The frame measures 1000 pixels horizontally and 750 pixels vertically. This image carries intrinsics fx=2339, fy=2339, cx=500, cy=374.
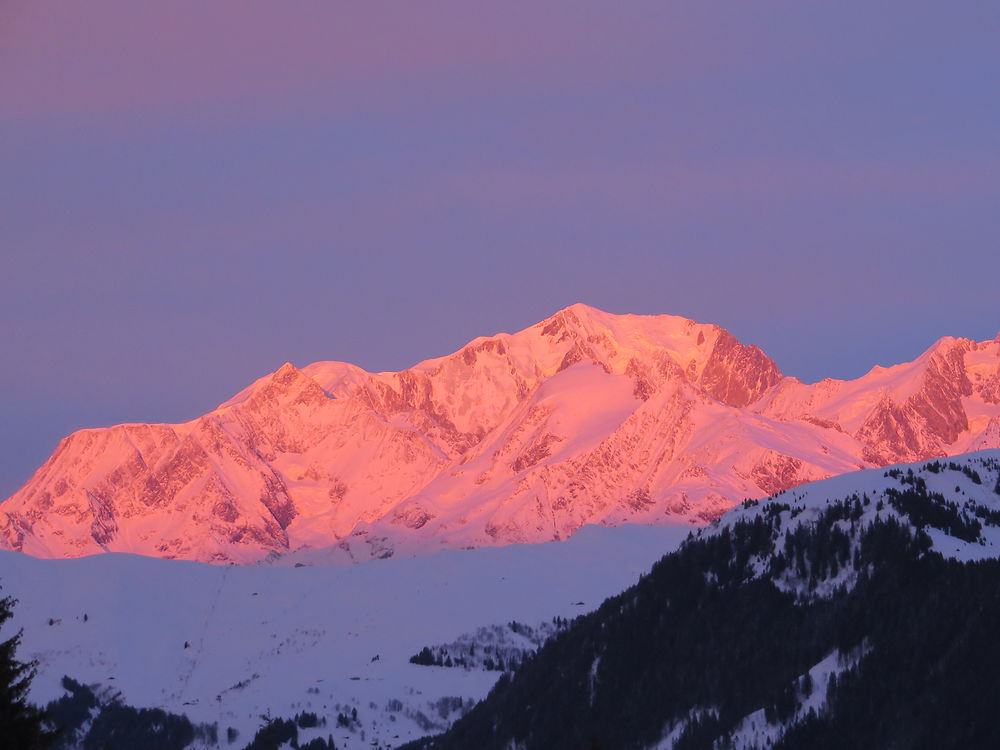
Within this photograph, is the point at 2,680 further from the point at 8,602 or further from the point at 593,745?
the point at 593,745

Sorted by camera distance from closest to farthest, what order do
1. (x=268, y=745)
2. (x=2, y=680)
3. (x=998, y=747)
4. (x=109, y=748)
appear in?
1. (x=2, y=680)
2. (x=268, y=745)
3. (x=109, y=748)
4. (x=998, y=747)

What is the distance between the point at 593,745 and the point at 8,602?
Result: 45099mm

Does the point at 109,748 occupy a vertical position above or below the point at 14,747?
above

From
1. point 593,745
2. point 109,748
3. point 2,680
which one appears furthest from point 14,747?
point 109,748

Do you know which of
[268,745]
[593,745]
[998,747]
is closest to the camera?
[593,745]

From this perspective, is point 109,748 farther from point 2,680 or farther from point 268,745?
point 2,680

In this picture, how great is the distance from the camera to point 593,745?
132500mm

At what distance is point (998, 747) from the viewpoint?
639ft

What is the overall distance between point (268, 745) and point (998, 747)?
75359 millimetres

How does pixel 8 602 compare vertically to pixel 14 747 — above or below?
above

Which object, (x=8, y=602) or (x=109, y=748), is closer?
(x=8, y=602)

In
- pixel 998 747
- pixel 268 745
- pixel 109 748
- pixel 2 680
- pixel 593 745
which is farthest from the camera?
pixel 998 747

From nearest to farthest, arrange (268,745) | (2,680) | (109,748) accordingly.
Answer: (2,680), (268,745), (109,748)

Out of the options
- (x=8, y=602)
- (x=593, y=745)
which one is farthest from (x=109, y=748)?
Answer: (x=8, y=602)
